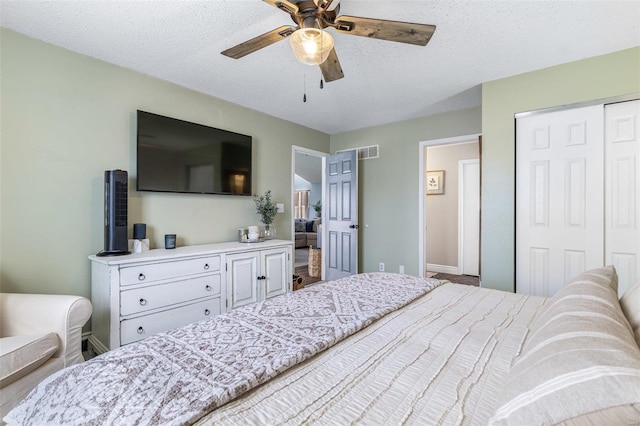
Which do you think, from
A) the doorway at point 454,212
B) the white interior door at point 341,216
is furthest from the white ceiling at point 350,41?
the doorway at point 454,212

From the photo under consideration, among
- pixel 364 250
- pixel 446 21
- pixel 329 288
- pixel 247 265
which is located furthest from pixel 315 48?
pixel 364 250

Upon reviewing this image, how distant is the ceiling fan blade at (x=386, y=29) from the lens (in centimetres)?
154

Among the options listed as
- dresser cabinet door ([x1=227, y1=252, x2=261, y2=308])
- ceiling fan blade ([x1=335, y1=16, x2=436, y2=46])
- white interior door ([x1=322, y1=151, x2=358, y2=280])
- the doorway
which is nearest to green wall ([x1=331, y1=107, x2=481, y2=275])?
white interior door ([x1=322, y1=151, x2=358, y2=280])

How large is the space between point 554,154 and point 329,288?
95.2 inches

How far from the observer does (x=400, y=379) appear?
0.85m

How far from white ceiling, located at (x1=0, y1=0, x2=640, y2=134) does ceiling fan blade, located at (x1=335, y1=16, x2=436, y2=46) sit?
0.34 meters

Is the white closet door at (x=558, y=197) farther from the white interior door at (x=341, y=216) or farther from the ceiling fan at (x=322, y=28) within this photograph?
the white interior door at (x=341, y=216)

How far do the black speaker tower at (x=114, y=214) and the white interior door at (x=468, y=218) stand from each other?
Result: 16.5ft

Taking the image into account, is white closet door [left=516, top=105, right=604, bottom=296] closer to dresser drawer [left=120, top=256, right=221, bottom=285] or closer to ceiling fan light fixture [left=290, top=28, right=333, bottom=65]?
ceiling fan light fixture [left=290, top=28, right=333, bottom=65]

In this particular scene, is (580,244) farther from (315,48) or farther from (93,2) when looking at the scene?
(93,2)

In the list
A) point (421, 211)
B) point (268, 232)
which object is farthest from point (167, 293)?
point (421, 211)

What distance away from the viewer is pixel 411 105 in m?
3.62

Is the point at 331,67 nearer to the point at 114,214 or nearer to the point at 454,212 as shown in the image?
the point at 114,214

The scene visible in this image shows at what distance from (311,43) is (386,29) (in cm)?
42
